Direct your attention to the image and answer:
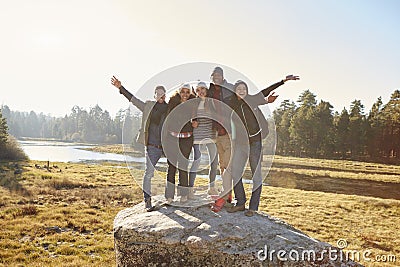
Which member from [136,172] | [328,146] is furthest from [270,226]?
[328,146]

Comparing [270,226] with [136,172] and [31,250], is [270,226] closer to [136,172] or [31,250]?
[136,172]

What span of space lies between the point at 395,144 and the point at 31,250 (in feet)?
216

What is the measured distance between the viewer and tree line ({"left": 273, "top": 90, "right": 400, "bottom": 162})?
61250 millimetres

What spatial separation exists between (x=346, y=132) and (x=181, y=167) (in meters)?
63.9

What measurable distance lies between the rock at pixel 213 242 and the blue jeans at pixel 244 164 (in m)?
0.55

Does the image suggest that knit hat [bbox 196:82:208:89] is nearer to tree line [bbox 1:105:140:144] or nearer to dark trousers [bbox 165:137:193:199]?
dark trousers [bbox 165:137:193:199]

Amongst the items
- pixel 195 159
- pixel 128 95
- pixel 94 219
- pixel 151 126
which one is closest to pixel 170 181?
pixel 195 159

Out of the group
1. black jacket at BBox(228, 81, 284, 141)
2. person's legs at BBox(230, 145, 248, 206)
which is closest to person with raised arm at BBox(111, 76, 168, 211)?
black jacket at BBox(228, 81, 284, 141)

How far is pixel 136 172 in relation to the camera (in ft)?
24.4

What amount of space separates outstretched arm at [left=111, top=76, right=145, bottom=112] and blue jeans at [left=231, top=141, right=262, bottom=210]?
2324 mm

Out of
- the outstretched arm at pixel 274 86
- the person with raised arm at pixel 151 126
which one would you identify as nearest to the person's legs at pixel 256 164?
the outstretched arm at pixel 274 86

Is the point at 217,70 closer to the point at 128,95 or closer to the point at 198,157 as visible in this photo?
the point at 198,157

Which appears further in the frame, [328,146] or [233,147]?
[328,146]

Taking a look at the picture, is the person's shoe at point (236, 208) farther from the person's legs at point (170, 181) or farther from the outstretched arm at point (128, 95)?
the outstretched arm at point (128, 95)
